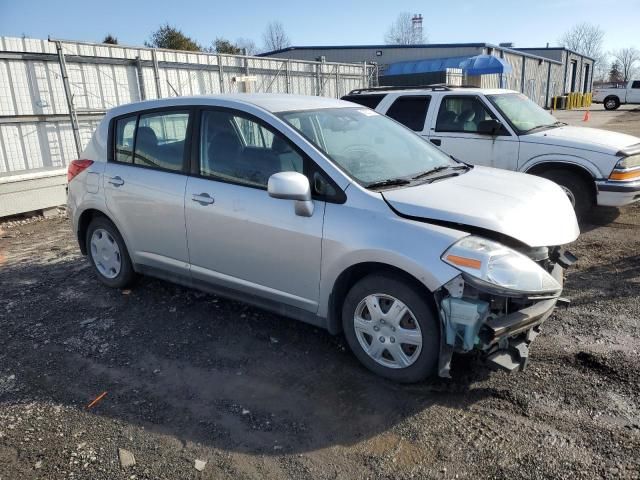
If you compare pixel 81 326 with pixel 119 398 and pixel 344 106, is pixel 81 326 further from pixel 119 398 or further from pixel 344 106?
pixel 344 106

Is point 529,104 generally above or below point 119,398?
above

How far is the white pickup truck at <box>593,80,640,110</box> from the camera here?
3897 cm

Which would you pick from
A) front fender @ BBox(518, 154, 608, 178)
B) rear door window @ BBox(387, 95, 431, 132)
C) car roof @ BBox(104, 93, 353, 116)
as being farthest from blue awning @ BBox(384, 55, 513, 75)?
car roof @ BBox(104, 93, 353, 116)

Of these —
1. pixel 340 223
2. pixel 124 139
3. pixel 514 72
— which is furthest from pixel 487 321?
pixel 514 72

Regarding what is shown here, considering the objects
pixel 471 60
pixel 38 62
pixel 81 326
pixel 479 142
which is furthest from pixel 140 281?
pixel 471 60

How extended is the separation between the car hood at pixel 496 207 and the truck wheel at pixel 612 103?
141 ft

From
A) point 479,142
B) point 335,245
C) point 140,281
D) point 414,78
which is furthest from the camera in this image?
point 414,78

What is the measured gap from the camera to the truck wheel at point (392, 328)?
10.2 feet

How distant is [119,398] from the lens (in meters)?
3.34

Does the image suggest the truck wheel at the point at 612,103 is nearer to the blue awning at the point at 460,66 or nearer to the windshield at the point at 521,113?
the blue awning at the point at 460,66


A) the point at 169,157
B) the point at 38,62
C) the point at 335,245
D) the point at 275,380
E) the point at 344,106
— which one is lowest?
the point at 275,380

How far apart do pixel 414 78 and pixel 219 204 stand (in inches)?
914

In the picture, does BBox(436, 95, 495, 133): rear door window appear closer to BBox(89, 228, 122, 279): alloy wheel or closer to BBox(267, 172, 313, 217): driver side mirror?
BBox(267, 172, 313, 217): driver side mirror

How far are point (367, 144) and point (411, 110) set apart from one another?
166 inches
